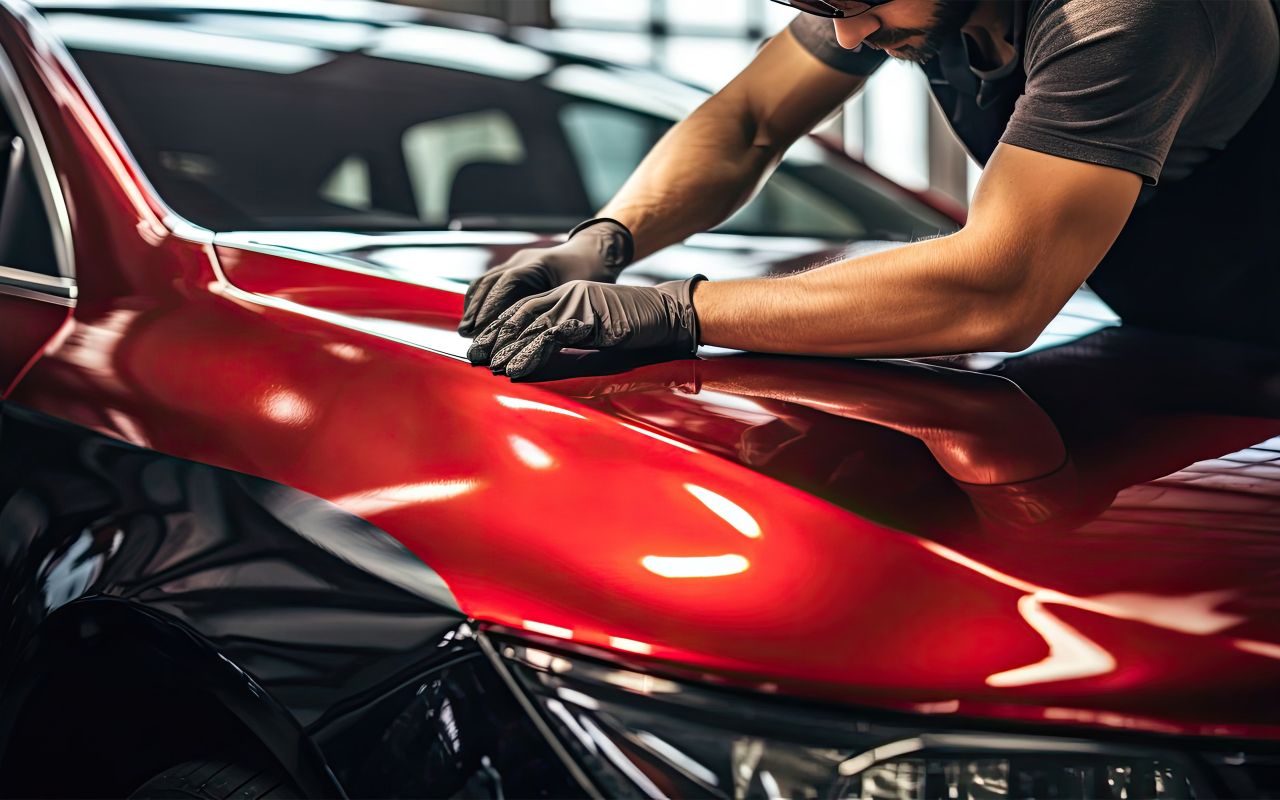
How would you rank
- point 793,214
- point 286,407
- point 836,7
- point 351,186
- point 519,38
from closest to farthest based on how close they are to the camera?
1. point 286,407
2. point 836,7
3. point 351,186
4. point 793,214
5. point 519,38

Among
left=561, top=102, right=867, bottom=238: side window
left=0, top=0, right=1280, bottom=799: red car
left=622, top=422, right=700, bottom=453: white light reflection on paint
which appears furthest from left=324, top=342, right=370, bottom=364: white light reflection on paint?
left=561, top=102, right=867, bottom=238: side window

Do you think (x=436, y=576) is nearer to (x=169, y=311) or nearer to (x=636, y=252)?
(x=169, y=311)

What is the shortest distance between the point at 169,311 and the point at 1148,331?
3.68 ft

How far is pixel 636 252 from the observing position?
163 centimetres

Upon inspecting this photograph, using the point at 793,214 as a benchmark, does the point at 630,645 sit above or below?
below

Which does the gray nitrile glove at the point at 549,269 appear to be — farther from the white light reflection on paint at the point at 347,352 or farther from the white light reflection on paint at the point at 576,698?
the white light reflection on paint at the point at 576,698

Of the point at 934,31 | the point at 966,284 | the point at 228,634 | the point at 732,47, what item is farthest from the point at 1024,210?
→ the point at 732,47

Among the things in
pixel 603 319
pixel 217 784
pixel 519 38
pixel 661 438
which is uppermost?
pixel 519 38

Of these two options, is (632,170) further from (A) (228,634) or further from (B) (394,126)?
(A) (228,634)

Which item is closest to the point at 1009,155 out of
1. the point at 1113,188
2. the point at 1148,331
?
the point at 1113,188

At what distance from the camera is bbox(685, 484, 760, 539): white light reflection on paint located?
0.78 meters

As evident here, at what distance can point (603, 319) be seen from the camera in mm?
1142

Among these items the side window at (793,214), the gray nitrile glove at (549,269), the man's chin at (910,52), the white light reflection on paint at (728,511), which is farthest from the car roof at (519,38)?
the white light reflection on paint at (728,511)

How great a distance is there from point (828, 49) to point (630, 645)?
1257 millimetres
